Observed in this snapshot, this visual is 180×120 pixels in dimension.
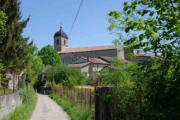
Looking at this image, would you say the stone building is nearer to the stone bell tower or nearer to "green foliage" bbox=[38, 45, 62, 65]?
the stone bell tower

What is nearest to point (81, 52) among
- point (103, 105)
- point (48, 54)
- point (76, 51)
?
point (76, 51)

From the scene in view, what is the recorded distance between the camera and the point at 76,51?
7775cm

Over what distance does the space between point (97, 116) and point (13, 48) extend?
9.81 meters

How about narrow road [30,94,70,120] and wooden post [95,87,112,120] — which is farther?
narrow road [30,94,70,120]

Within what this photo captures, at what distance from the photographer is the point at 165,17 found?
302 centimetres

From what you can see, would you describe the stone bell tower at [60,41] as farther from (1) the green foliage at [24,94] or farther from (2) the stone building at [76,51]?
(1) the green foliage at [24,94]

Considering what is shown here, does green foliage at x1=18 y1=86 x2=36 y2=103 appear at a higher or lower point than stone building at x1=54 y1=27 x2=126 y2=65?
lower

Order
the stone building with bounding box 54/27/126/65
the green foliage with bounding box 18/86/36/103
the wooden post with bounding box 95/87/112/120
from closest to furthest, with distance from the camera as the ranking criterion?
the wooden post with bounding box 95/87/112/120
the green foliage with bounding box 18/86/36/103
the stone building with bounding box 54/27/126/65

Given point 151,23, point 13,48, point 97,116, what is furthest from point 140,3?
point 13,48

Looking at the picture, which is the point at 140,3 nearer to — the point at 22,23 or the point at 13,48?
the point at 13,48

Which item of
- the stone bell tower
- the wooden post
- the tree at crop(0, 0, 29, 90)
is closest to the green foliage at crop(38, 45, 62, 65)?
the stone bell tower

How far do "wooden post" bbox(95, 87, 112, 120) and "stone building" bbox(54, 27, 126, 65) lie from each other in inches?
2422

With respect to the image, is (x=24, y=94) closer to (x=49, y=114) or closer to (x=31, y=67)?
(x=49, y=114)

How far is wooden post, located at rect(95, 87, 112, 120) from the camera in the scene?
5.62 m
